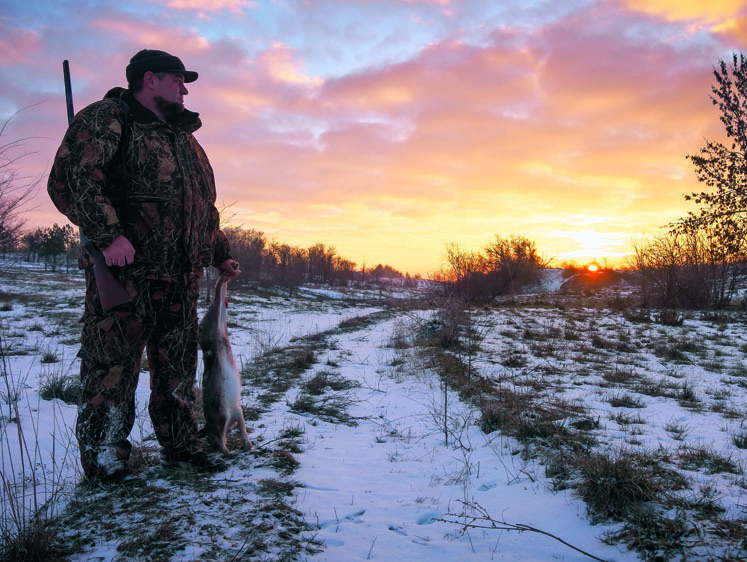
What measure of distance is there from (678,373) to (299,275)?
176 feet

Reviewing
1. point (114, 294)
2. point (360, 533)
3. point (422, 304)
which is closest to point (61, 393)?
point (114, 294)

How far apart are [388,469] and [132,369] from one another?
6.09 ft

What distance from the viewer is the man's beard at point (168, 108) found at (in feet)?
8.48

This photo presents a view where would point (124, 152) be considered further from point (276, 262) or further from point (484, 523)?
point (276, 262)

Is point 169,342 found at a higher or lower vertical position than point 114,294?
lower

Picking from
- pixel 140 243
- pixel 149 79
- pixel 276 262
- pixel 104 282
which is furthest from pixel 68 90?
pixel 276 262

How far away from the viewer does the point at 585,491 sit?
2.38m

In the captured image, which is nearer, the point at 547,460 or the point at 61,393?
the point at 547,460

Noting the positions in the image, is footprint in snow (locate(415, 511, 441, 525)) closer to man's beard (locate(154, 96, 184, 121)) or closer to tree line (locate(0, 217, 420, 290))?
man's beard (locate(154, 96, 184, 121))

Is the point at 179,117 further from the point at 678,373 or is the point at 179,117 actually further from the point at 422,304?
the point at 422,304

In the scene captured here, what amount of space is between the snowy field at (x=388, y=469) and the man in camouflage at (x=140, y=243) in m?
0.28

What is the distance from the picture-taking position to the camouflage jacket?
7.27 feet

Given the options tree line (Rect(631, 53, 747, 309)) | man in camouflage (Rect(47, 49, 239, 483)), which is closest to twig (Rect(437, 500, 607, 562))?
man in camouflage (Rect(47, 49, 239, 483))

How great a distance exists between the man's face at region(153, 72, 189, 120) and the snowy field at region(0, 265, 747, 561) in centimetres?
177
